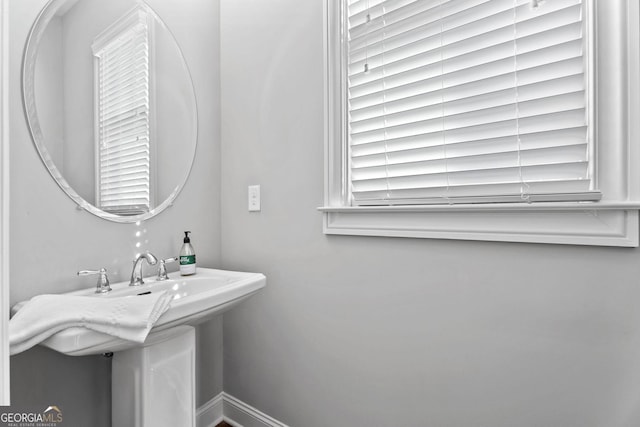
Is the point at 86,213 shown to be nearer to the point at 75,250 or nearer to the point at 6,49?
the point at 75,250

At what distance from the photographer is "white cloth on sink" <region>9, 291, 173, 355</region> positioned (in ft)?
2.28

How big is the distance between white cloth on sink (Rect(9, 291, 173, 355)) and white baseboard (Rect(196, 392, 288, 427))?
0.94 metres

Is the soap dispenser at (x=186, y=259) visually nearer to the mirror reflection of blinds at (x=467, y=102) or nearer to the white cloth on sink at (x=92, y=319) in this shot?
the white cloth on sink at (x=92, y=319)

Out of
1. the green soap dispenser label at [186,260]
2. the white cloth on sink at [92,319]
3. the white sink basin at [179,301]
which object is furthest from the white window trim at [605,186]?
the green soap dispenser label at [186,260]

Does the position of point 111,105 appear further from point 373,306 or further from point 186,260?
point 373,306

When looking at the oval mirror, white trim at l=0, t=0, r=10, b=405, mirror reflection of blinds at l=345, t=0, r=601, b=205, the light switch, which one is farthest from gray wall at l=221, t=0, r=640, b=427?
white trim at l=0, t=0, r=10, b=405

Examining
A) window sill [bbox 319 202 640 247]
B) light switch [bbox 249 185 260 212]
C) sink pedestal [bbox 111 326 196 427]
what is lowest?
sink pedestal [bbox 111 326 196 427]

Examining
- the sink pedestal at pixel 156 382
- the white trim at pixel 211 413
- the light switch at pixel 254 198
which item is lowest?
the white trim at pixel 211 413

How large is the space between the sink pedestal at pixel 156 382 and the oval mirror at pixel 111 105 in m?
0.51

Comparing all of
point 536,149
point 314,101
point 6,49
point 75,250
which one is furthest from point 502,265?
point 75,250

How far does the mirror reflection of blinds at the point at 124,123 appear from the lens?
113cm

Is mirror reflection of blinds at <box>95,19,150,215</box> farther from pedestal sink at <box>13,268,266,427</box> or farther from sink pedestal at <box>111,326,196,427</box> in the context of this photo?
sink pedestal at <box>111,326,196,427</box>

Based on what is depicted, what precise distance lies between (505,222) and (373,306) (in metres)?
0.52

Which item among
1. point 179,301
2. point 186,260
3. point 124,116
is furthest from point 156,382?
point 124,116
